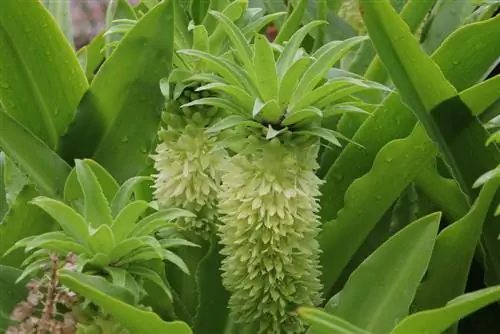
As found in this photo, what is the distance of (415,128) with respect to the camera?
56 cm

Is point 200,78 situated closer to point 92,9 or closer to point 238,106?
point 238,106

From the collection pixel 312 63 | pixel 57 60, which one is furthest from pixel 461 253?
pixel 57 60

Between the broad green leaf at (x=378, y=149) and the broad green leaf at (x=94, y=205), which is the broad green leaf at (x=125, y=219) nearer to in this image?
the broad green leaf at (x=94, y=205)

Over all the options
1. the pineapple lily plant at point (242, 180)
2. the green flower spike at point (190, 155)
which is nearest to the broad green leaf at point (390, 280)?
the pineapple lily plant at point (242, 180)

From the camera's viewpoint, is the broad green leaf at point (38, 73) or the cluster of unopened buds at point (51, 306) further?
the broad green leaf at point (38, 73)

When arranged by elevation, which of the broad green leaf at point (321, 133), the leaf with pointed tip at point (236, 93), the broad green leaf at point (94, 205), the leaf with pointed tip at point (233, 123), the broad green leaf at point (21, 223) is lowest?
the broad green leaf at point (21, 223)

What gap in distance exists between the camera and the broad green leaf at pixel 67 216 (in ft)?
1.46

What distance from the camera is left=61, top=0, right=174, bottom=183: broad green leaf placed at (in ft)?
1.97

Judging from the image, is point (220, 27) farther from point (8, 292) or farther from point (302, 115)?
point (8, 292)

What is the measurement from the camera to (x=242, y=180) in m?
0.48

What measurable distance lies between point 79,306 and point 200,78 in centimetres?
16

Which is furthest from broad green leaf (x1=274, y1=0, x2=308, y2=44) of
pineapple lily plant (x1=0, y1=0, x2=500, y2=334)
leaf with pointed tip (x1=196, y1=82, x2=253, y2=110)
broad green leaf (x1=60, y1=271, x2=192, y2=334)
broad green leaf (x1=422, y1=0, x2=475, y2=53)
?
broad green leaf (x1=60, y1=271, x2=192, y2=334)

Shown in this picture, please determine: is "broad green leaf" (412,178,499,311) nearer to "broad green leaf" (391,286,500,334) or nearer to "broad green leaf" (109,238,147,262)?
"broad green leaf" (391,286,500,334)

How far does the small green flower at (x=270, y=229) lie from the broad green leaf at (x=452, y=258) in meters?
0.10
